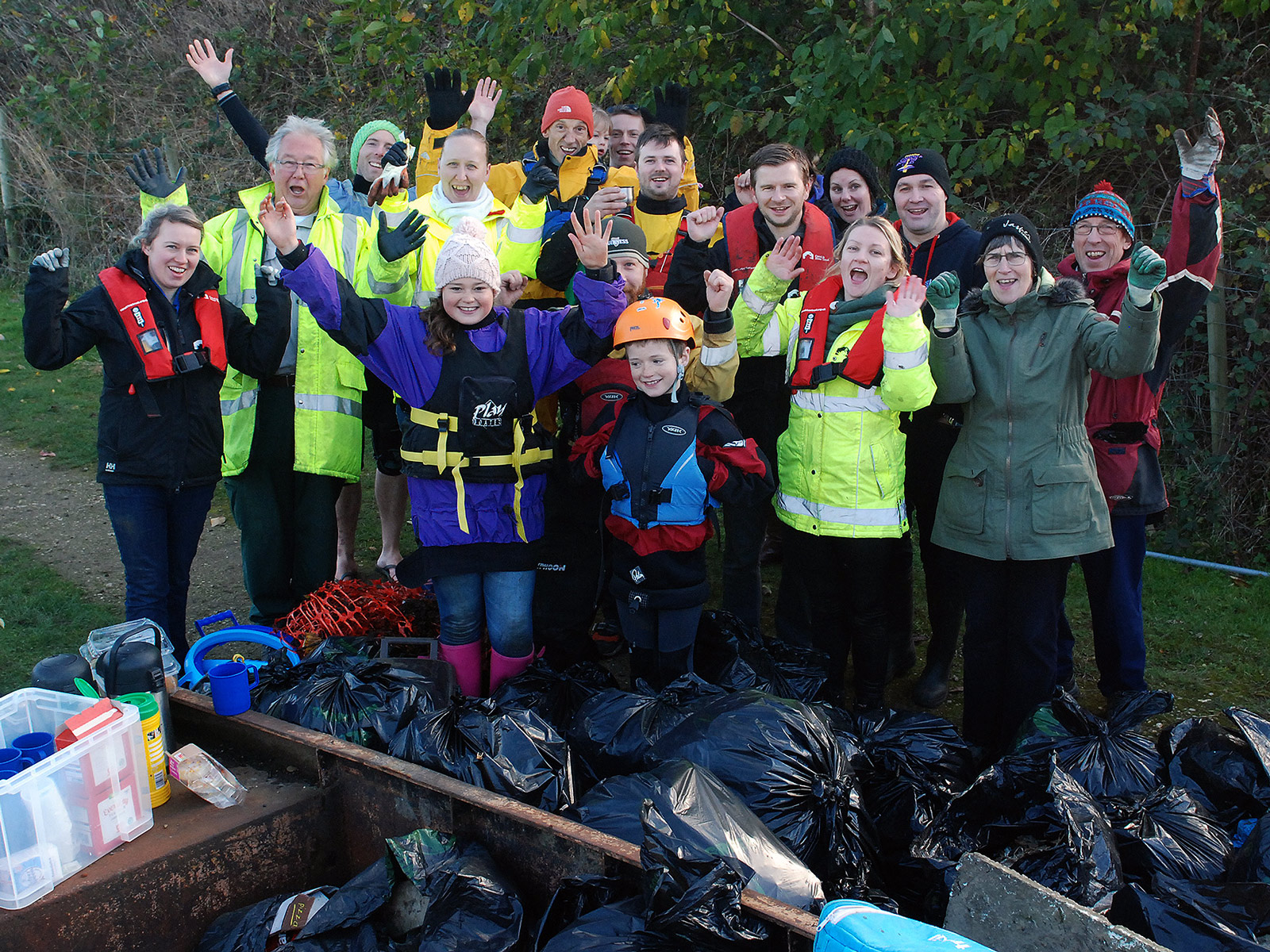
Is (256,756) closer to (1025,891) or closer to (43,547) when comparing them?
(1025,891)

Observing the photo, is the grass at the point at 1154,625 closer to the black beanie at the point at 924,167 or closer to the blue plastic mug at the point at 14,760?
the blue plastic mug at the point at 14,760

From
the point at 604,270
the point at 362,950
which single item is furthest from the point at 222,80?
the point at 362,950

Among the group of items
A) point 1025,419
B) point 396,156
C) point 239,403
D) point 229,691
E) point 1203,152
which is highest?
point 396,156

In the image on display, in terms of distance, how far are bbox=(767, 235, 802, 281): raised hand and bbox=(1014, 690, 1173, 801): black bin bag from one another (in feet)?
5.93

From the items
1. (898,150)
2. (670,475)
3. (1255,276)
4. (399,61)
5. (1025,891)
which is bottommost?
(1025,891)

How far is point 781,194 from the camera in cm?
435

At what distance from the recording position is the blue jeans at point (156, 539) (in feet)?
12.9

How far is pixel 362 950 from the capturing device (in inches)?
98.2

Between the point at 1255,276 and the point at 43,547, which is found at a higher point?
the point at 1255,276

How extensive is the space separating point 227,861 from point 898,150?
5.68 meters

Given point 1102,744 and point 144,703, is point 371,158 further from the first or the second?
point 1102,744

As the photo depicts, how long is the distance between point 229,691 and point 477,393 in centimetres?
133

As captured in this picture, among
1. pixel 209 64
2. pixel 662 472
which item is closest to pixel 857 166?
pixel 662 472

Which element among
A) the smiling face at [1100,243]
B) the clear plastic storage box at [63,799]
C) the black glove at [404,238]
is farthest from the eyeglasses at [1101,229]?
the clear plastic storage box at [63,799]
